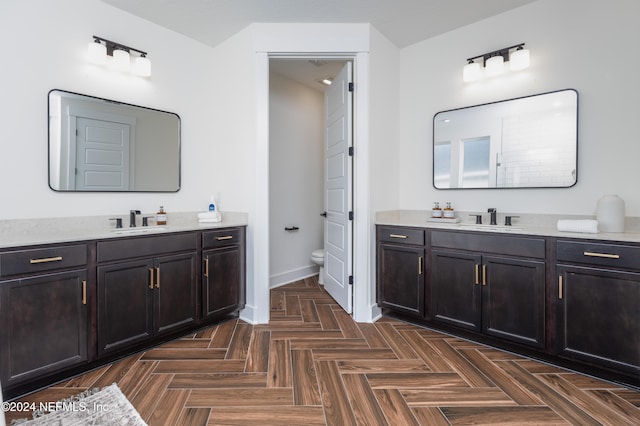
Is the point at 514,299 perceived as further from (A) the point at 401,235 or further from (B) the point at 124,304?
(B) the point at 124,304

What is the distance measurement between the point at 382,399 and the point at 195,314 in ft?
5.20

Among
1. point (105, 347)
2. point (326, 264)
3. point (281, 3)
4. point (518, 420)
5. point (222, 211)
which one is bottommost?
point (518, 420)

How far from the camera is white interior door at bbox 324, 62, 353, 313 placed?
296 centimetres

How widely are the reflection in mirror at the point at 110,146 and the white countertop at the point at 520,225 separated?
82.4 inches

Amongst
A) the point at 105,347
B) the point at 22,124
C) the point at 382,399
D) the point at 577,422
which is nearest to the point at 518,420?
the point at 577,422

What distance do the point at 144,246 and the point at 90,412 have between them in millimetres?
999

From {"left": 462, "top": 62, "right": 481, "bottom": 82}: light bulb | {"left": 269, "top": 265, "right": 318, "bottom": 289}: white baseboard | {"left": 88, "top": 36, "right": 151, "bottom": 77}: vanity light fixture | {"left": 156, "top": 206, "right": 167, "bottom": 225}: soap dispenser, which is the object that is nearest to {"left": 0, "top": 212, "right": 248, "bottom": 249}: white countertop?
{"left": 156, "top": 206, "right": 167, "bottom": 225}: soap dispenser

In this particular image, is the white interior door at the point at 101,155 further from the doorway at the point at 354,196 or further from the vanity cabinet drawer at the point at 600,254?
the vanity cabinet drawer at the point at 600,254

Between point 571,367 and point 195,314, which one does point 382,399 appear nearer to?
point 571,367

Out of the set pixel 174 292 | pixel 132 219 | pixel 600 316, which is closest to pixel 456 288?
pixel 600 316

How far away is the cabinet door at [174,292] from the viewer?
2293 mm

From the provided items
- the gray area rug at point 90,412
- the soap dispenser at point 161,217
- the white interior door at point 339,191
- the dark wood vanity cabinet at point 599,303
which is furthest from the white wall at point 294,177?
the dark wood vanity cabinet at point 599,303

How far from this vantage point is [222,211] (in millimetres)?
3104

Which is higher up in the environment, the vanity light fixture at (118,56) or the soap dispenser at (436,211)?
the vanity light fixture at (118,56)
